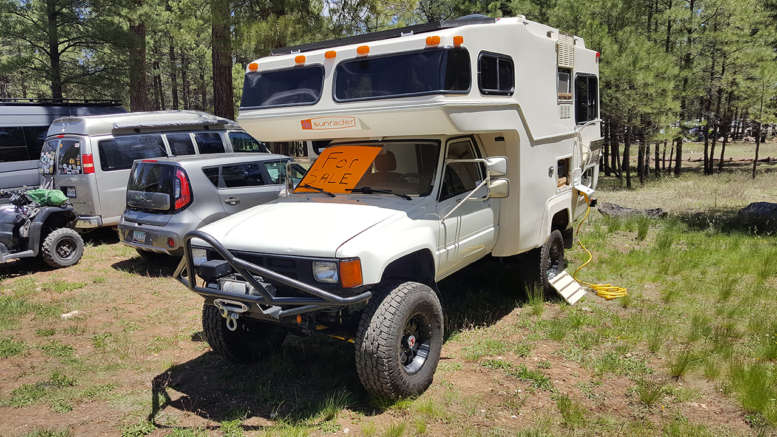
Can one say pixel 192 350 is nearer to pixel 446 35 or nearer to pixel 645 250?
pixel 446 35

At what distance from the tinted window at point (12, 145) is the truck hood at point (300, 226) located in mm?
10815

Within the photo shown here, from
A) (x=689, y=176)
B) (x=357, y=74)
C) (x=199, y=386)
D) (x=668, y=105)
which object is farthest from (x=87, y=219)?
(x=689, y=176)

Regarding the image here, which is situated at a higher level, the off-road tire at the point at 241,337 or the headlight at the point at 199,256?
the headlight at the point at 199,256

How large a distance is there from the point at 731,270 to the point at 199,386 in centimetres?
716

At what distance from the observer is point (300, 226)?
4.30 metres

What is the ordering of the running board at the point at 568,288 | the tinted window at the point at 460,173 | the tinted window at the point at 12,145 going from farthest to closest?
1. the tinted window at the point at 12,145
2. the running board at the point at 568,288
3. the tinted window at the point at 460,173

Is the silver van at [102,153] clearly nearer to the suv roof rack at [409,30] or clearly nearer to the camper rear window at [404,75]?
the suv roof rack at [409,30]

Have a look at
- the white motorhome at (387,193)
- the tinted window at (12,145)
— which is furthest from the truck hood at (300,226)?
the tinted window at (12,145)

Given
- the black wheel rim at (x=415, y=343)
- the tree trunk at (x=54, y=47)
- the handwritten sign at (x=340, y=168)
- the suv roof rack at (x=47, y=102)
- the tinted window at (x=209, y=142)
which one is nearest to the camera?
the black wheel rim at (x=415, y=343)

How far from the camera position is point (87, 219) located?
30.5ft

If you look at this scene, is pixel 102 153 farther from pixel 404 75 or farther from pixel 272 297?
pixel 272 297

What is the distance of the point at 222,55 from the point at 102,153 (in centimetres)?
424

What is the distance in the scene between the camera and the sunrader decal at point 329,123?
4918 mm

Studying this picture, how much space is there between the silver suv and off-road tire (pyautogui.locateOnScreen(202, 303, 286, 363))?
8.79 ft
